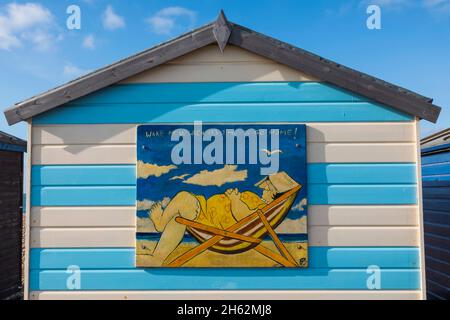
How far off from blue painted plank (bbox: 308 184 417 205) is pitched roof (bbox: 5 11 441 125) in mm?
860

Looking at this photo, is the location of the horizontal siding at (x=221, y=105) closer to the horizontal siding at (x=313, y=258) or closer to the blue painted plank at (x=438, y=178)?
the horizontal siding at (x=313, y=258)

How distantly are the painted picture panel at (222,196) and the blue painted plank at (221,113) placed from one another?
0.12m

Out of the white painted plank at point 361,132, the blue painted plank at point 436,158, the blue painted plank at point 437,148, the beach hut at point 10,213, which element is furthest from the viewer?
the beach hut at point 10,213

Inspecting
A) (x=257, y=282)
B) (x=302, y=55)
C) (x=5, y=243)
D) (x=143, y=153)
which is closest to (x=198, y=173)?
(x=143, y=153)

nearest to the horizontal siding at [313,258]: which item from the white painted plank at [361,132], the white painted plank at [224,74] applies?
the white painted plank at [361,132]

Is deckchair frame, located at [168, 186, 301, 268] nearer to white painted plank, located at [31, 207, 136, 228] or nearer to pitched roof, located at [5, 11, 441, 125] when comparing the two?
white painted plank, located at [31, 207, 136, 228]

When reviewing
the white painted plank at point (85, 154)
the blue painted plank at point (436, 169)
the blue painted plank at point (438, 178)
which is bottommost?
the blue painted plank at point (438, 178)

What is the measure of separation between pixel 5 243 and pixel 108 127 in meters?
5.33

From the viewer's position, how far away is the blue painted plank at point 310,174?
368 centimetres

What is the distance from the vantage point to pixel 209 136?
12.2 ft

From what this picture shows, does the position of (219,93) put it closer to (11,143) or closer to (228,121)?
(228,121)

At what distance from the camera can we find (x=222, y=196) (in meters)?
3.66

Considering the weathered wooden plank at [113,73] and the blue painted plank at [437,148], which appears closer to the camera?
the weathered wooden plank at [113,73]
